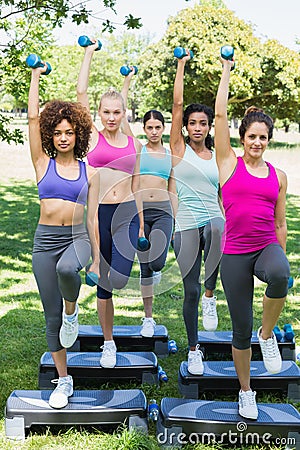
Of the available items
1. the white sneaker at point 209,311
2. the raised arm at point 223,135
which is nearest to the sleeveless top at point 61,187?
the raised arm at point 223,135

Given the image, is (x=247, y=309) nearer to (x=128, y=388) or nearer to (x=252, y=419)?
(x=252, y=419)

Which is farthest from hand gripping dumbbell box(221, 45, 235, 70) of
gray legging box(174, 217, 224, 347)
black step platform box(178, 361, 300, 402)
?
black step platform box(178, 361, 300, 402)

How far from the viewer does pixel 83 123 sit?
3.76m

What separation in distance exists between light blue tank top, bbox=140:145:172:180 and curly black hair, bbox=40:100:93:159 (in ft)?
3.11

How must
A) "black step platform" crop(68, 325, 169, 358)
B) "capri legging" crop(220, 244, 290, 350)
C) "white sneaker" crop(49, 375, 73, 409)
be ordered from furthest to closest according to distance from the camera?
"black step platform" crop(68, 325, 169, 358)
"white sneaker" crop(49, 375, 73, 409)
"capri legging" crop(220, 244, 290, 350)

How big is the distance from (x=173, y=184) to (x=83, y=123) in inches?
45.8

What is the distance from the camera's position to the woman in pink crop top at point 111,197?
169 inches

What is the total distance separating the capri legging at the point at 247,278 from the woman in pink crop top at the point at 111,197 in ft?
3.38

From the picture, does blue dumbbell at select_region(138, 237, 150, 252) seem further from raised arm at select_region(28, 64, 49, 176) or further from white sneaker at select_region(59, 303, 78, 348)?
raised arm at select_region(28, 64, 49, 176)

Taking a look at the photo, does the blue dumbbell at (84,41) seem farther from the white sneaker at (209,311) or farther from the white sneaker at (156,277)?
the white sneaker at (209,311)

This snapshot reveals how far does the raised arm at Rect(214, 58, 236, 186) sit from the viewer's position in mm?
3482

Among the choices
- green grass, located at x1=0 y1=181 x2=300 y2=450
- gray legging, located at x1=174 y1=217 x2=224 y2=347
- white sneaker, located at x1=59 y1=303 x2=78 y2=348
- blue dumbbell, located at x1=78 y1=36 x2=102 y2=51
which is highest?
blue dumbbell, located at x1=78 y1=36 x2=102 y2=51

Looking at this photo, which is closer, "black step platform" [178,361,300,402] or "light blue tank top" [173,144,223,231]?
"black step platform" [178,361,300,402]

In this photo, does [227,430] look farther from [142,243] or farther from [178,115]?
[178,115]
